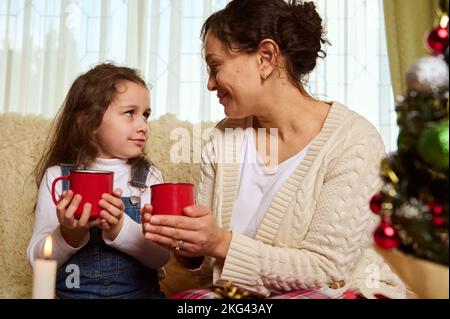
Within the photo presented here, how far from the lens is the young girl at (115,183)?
5.01 feet

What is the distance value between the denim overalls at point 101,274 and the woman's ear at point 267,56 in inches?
25.2

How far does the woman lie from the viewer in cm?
131

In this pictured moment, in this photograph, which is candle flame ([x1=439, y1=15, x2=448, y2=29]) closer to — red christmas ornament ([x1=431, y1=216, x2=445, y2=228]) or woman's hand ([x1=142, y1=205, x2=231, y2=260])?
red christmas ornament ([x1=431, y1=216, x2=445, y2=228])

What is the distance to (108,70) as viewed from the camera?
1830mm

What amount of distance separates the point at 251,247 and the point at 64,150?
784mm

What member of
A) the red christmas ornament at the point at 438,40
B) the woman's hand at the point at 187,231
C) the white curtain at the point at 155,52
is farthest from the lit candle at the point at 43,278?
the white curtain at the point at 155,52

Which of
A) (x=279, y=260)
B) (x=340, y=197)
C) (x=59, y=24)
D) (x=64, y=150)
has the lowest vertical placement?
(x=279, y=260)

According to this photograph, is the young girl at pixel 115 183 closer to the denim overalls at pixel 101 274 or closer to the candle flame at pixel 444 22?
the denim overalls at pixel 101 274

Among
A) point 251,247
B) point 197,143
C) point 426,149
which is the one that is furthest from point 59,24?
point 426,149

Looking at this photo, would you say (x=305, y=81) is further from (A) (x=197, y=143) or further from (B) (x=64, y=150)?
(B) (x=64, y=150)

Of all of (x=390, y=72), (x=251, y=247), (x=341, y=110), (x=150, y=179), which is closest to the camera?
(x=251, y=247)

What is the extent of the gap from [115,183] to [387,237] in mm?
1048

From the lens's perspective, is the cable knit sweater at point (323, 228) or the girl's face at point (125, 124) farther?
the girl's face at point (125, 124)

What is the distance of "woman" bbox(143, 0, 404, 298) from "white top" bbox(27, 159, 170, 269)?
0.42 feet
